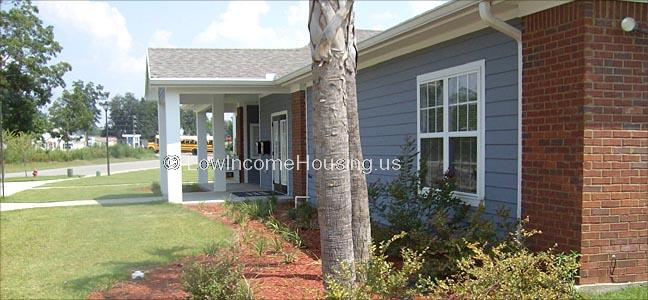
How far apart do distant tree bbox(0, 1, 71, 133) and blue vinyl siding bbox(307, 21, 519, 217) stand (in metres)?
38.7

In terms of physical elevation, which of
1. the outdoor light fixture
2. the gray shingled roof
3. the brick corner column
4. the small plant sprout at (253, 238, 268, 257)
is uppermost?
the gray shingled roof

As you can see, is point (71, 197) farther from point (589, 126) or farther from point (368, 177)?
point (589, 126)

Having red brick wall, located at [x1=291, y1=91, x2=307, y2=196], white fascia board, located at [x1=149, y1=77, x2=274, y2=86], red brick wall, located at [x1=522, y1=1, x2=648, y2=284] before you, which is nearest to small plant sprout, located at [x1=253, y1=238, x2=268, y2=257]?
red brick wall, located at [x1=522, y1=1, x2=648, y2=284]

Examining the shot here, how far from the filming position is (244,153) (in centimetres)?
1934

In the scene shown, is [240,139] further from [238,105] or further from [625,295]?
[625,295]

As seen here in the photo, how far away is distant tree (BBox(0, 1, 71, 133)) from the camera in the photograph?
4000cm

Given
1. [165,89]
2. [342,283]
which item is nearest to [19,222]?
[165,89]

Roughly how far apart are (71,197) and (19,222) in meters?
5.28

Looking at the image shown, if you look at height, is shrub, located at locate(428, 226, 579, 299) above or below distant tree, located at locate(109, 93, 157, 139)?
below

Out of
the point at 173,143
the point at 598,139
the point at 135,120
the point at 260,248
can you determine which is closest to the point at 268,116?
the point at 173,143

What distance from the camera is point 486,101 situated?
607 cm

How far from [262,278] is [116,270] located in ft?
6.57

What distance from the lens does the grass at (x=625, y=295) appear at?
4.50m

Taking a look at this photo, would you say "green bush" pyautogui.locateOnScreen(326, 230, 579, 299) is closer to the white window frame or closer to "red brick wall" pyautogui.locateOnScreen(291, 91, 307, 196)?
the white window frame
